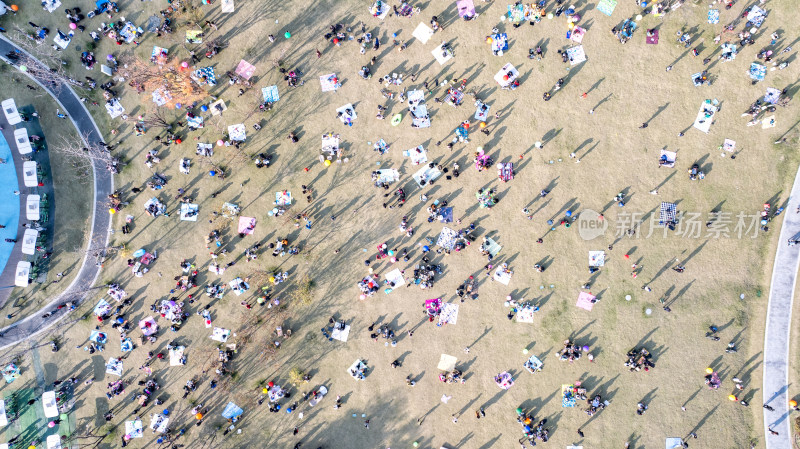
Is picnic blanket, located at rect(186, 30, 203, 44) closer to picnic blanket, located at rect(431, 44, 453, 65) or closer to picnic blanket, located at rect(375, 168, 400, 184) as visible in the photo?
picnic blanket, located at rect(375, 168, 400, 184)

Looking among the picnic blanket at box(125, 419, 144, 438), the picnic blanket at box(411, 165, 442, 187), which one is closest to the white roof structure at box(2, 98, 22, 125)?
the picnic blanket at box(125, 419, 144, 438)

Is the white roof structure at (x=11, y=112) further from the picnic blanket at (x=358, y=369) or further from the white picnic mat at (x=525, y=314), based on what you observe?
the white picnic mat at (x=525, y=314)

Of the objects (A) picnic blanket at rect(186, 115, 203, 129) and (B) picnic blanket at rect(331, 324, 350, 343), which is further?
(A) picnic blanket at rect(186, 115, 203, 129)

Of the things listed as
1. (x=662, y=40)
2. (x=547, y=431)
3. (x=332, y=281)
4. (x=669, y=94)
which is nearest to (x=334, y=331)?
(x=332, y=281)

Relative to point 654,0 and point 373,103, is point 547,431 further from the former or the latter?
point 654,0

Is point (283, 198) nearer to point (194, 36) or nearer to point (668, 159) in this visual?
point (194, 36)

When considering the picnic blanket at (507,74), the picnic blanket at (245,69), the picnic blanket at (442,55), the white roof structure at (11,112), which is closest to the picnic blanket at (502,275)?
the picnic blanket at (507,74)
